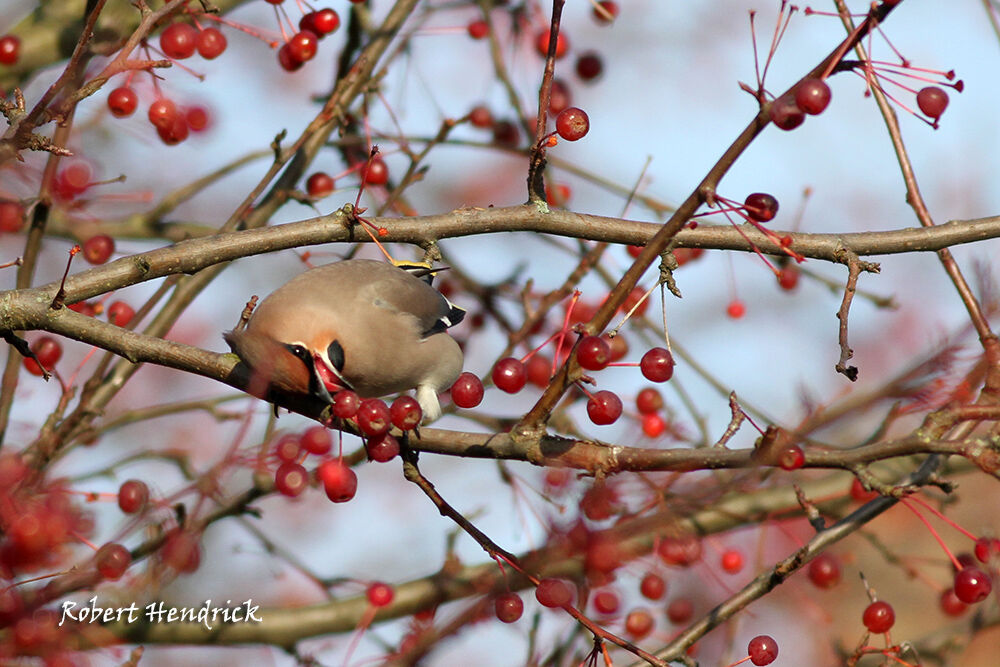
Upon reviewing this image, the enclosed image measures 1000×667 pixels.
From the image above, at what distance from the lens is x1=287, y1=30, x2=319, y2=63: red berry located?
3494 millimetres

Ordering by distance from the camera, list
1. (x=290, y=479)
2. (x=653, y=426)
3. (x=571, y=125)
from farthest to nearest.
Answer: (x=653, y=426) → (x=290, y=479) → (x=571, y=125)

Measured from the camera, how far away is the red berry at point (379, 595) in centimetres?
354

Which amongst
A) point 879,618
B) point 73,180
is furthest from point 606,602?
point 73,180

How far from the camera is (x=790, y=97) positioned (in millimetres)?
1939

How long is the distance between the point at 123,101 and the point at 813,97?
217cm

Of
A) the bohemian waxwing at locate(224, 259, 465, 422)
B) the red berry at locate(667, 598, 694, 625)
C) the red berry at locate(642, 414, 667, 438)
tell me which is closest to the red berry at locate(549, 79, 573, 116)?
the bohemian waxwing at locate(224, 259, 465, 422)

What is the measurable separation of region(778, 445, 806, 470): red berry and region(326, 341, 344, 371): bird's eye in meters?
1.40

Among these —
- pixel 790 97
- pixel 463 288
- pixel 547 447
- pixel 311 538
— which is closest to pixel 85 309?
pixel 463 288

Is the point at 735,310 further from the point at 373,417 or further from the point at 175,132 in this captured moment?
the point at 373,417

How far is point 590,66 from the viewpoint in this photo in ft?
15.7

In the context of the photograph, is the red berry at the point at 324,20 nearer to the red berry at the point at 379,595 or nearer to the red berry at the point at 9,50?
the red berry at the point at 9,50

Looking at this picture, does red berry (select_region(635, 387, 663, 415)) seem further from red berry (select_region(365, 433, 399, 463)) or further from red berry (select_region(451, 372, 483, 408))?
red berry (select_region(365, 433, 399, 463))

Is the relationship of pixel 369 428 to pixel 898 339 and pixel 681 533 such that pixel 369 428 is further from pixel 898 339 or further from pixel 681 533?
pixel 898 339

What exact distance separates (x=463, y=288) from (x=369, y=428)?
2.15m
